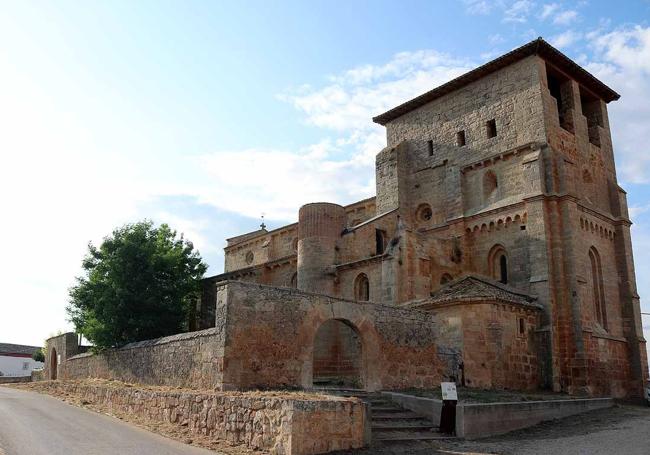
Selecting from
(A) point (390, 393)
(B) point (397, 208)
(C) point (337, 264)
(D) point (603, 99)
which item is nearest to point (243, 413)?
(A) point (390, 393)

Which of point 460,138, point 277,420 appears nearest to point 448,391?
point 277,420

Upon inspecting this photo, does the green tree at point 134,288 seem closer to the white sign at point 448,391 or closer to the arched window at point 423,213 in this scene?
the arched window at point 423,213

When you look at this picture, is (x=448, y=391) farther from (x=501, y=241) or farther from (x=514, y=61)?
(x=514, y=61)

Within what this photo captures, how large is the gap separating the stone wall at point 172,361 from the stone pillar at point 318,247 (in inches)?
354

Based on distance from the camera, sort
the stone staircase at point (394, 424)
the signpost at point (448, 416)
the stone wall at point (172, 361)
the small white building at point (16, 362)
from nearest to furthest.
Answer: the stone staircase at point (394, 424)
the signpost at point (448, 416)
the stone wall at point (172, 361)
the small white building at point (16, 362)

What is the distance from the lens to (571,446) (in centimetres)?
1179

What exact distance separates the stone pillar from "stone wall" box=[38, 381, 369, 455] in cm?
1381

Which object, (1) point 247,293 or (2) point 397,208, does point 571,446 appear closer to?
(1) point 247,293

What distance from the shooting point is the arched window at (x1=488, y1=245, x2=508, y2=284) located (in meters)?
26.2

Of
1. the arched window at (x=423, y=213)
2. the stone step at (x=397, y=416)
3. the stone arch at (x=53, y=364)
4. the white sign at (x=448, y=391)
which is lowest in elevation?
the stone step at (x=397, y=416)

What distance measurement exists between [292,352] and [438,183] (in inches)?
720

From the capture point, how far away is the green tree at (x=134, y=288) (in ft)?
82.8

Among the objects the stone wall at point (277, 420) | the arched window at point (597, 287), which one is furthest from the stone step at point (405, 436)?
the arched window at point (597, 287)

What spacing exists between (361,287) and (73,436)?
54.3 ft
